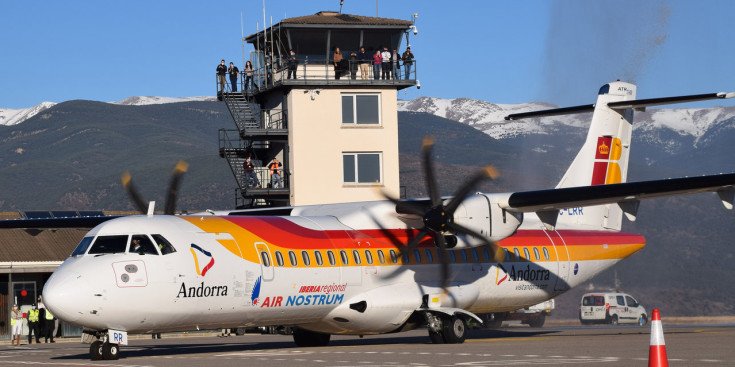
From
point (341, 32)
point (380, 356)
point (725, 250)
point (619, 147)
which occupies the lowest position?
point (725, 250)

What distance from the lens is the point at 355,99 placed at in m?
45.8

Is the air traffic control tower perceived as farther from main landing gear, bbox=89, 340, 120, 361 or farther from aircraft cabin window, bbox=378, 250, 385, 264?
main landing gear, bbox=89, 340, 120, 361

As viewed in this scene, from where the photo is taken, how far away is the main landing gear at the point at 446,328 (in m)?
25.5

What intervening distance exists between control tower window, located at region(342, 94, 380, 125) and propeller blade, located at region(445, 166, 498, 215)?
2100cm

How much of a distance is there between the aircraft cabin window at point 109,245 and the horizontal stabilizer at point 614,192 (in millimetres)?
9303

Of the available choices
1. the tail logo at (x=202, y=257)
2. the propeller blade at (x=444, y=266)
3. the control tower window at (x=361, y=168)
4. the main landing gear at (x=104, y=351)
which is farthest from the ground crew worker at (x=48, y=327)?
the tail logo at (x=202, y=257)

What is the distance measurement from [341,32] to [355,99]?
294cm

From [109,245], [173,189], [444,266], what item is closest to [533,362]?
[444,266]

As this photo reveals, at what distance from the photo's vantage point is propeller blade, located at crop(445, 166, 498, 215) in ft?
80.4

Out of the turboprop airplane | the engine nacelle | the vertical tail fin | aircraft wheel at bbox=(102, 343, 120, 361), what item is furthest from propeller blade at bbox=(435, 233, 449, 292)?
aircraft wheel at bbox=(102, 343, 120, 361)

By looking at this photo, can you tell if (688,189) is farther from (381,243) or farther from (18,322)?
(18,322)

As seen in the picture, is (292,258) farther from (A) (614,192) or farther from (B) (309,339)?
(A) (614,192)

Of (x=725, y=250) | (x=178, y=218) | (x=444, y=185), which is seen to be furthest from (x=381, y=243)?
(x=444, y=185)

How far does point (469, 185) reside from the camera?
24.7m
